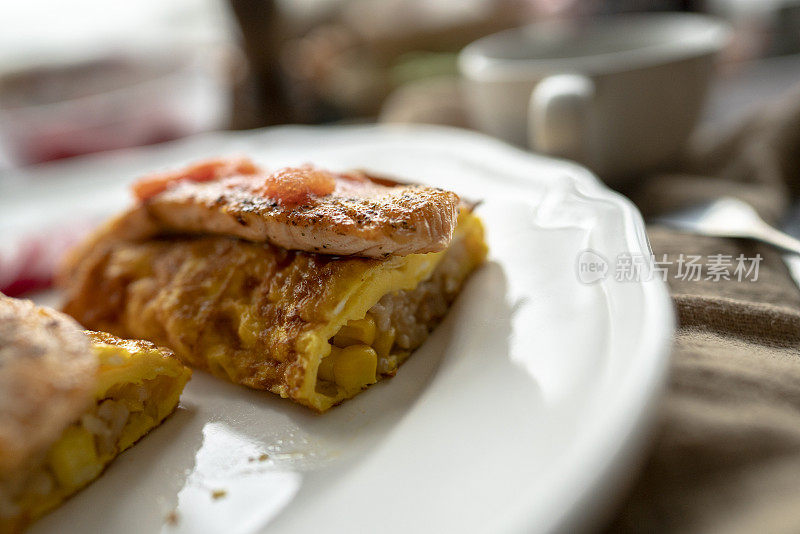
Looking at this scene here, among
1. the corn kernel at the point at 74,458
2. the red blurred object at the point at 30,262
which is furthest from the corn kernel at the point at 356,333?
the red blurred object at the point at 30,262

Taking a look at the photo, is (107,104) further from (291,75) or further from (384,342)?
(384,342)

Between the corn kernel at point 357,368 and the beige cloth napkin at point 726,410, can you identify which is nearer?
the beige cloth napkin at point 726,410

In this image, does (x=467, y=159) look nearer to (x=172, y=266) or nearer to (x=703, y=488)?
(x=172, y=266)

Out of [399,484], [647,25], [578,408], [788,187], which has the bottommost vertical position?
[788,187]

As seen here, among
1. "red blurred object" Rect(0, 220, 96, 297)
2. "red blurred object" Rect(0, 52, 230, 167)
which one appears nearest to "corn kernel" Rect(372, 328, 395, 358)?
"red blurred object" Rect(0, 220, 96, 297)

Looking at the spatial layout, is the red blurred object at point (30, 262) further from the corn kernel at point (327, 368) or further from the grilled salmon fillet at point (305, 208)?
the corn kernel at point (327, 368)

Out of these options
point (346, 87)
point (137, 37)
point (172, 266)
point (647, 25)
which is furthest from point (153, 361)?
point (137, 37)

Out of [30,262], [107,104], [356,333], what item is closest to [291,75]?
[107,104]
